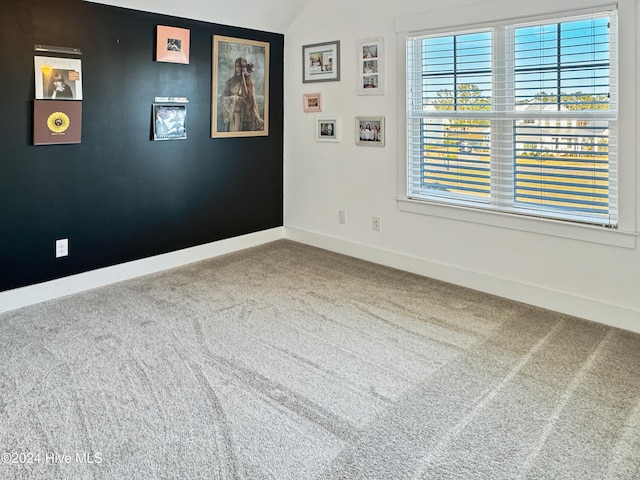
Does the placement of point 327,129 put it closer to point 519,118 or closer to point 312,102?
point 312,102

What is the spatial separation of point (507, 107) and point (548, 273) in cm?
115

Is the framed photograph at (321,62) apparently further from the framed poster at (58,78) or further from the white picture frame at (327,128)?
the framed poster at (58,78)

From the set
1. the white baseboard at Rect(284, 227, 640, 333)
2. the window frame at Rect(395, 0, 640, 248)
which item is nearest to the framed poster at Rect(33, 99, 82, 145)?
the white baseboard at Rect(284, 227, 640, 333)

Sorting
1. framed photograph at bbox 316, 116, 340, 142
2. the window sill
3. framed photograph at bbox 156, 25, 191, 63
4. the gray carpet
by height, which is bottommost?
the gray carpet

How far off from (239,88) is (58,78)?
1.60m

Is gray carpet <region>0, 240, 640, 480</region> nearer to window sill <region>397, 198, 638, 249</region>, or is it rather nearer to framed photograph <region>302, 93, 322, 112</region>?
window sill <region>397, 198, 638, 249</region>

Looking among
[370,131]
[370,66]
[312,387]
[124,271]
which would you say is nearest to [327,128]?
[370,131]

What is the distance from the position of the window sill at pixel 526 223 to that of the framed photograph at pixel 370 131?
0.54m

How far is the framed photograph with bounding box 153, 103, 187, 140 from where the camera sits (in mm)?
4043

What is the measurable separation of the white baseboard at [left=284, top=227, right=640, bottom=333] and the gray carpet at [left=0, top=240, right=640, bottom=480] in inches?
3.9

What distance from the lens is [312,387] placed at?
2424 millimetres

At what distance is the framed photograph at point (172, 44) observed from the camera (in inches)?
155

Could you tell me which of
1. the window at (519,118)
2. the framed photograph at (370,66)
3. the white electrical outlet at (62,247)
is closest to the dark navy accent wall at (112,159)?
the white electrical outlet at (62,247)

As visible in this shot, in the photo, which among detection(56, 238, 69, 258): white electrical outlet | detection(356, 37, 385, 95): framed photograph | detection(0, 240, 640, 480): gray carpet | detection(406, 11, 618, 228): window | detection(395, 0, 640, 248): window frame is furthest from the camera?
detection(356, 37, 385, 95): framed photograph
